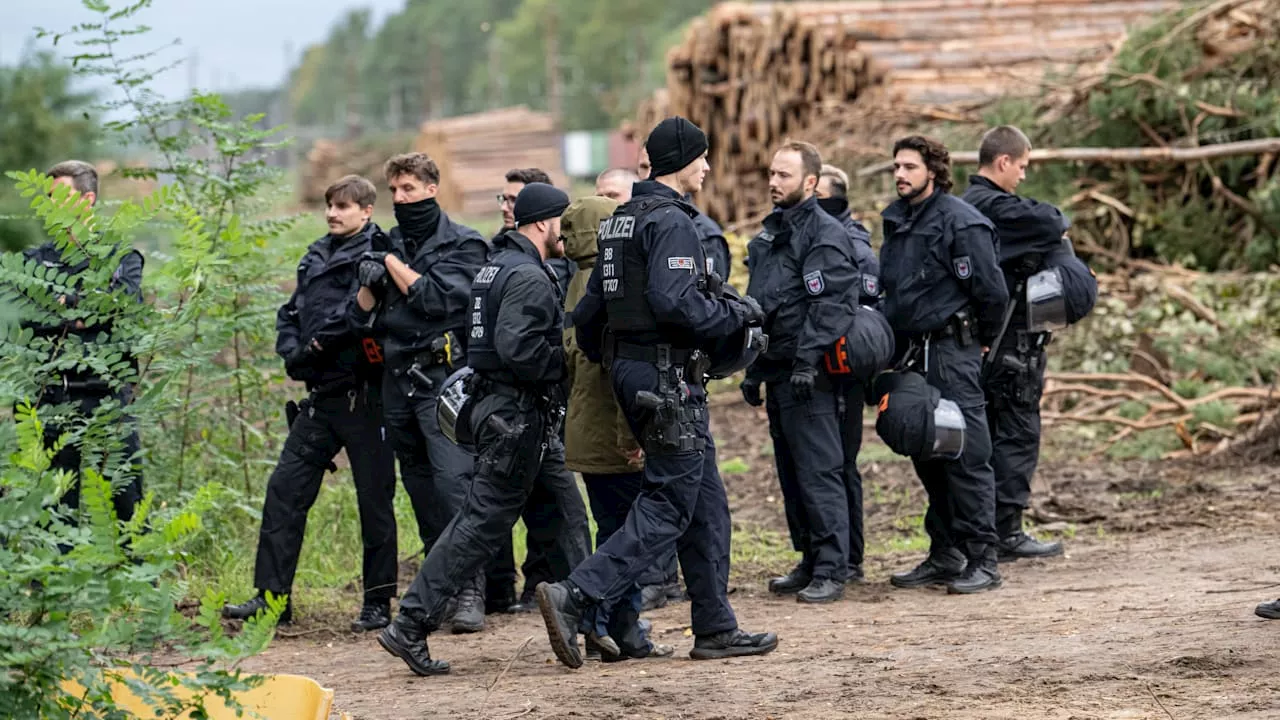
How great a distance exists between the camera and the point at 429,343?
722cm

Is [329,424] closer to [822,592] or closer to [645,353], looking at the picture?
[645,353]

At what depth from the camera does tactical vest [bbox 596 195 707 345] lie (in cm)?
596

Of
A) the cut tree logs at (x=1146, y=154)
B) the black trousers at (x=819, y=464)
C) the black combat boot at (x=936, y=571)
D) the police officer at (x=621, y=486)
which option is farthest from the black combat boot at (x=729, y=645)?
the cut tree logs at (x=1146, y=154)

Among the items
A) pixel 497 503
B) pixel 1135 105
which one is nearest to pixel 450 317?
pixel 497 503

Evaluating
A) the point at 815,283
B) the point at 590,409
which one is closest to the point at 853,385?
the point at 815,283

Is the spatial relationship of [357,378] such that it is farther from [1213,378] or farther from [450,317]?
[1213,378]

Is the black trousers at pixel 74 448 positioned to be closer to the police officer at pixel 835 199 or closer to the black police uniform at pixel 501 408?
the black police uniform at pixel 501 408

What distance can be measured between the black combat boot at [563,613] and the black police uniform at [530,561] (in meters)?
1.35

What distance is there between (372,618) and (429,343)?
1.48 metres

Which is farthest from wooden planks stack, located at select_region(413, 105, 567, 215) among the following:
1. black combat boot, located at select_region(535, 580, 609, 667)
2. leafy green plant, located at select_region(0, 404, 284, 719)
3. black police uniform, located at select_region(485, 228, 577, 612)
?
leafy green plant, located at select_region(0, 404, 284, 719)

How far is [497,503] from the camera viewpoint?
631 centimetres

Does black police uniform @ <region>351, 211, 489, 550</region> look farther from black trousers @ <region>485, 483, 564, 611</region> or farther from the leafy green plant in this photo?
the leafy green plant

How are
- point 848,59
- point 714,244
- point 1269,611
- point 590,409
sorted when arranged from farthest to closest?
point 848,59 → point 714,244 → point 590,409 → point 1269,611

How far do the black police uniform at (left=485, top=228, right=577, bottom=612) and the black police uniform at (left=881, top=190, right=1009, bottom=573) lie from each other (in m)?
1.89
